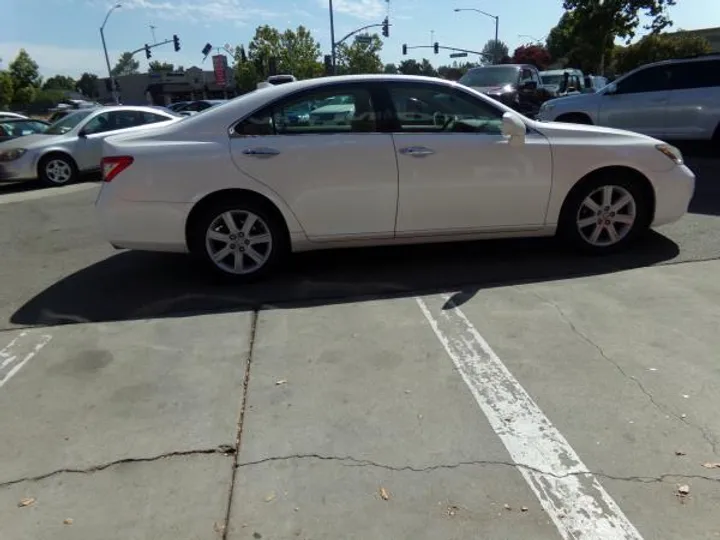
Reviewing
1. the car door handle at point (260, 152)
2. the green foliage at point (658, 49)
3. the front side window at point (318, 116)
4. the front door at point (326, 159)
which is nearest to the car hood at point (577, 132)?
the front door at point (326, 159)

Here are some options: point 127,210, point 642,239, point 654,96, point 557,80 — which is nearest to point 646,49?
point 557,80

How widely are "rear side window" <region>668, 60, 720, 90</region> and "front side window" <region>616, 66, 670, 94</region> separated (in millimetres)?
127

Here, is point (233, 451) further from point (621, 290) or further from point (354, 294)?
point (621, 290)

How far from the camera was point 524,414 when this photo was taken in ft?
9.52

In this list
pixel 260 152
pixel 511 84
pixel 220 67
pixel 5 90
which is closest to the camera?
pixel 260 152

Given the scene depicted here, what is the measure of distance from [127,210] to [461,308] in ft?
8.63

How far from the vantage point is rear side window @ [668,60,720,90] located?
10.1 m

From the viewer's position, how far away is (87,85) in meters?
129

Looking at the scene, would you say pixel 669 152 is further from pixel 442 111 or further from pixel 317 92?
pixel 317 92

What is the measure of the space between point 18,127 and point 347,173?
11.2 m

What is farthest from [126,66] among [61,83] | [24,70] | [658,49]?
[658,49]

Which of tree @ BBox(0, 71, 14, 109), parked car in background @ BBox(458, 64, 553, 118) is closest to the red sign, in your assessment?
tree @ BBox(0, 71, 14, 109)

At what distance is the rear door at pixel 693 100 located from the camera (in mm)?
9992

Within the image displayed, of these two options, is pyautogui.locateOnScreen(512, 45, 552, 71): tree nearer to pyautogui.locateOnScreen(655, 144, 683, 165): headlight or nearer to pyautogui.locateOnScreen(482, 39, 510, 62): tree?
pyautogui.locateOnScreen(482, 39, 510, 62): tree
